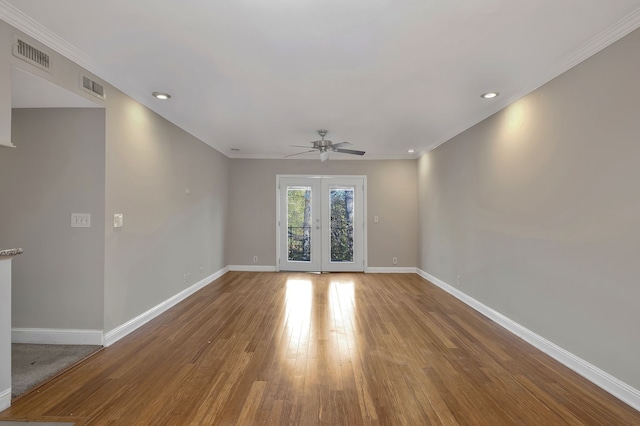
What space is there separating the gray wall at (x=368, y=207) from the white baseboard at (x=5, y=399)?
4795mm

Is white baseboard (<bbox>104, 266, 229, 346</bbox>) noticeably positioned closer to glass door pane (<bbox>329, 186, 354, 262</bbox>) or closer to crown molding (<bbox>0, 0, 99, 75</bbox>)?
crown molding (<bbox>0, 0, 99, 75</bbox>)

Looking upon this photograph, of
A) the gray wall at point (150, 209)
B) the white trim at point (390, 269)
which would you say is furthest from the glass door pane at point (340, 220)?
the gray wall at point (150, 209)

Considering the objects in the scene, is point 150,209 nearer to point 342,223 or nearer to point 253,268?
point 253,268

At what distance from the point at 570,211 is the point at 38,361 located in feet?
15.2

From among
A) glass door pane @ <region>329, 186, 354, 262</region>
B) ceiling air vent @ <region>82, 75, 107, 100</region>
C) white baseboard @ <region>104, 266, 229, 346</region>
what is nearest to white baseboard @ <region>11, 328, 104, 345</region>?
white baseboard @ <region>104, 266, 229, 346</region>

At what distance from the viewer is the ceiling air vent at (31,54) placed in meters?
2.16

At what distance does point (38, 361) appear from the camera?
103 inches

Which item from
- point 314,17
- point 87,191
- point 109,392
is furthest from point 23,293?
point 314,17

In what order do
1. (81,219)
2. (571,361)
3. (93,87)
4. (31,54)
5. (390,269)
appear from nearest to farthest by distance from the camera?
(31,54)
(571,361)
(93,87)
(81,219)
(390,269)

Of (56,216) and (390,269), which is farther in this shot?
(390,269)

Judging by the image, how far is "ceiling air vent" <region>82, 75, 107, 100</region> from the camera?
8.95 ft

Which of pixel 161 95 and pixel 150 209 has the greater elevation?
pixel 161 95

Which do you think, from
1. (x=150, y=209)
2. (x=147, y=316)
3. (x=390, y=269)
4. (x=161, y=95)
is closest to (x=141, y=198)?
(x=150, y=209)

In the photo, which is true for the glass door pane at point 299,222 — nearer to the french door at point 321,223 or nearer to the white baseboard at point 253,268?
the french door at point 321,223
